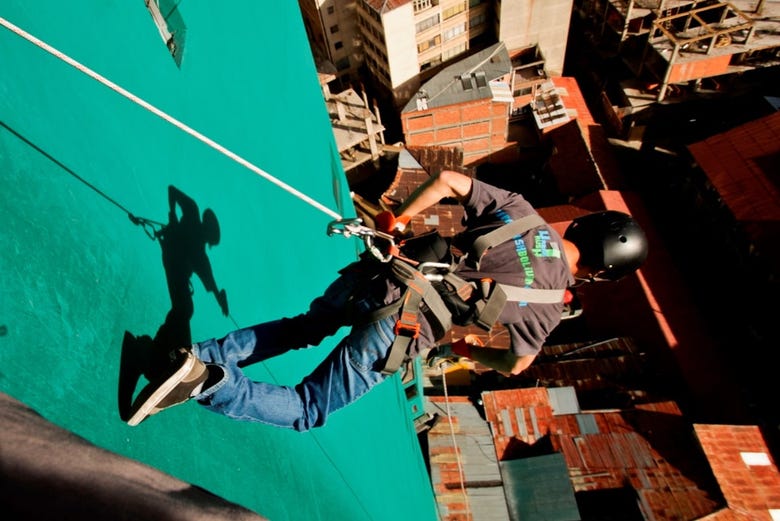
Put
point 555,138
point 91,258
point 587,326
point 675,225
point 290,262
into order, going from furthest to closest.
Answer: point 555,138, point 675,225, point 587,326, point 290,262, point 91,258

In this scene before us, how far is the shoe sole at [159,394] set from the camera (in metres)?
1.50

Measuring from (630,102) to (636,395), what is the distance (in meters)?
12.4

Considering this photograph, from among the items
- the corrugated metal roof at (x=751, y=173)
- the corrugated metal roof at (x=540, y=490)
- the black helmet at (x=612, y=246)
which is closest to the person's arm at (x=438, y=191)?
the black helmet at (x=612, y=246)

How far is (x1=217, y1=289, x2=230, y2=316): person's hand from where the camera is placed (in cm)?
262

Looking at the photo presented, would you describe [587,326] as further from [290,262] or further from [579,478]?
[290,262]

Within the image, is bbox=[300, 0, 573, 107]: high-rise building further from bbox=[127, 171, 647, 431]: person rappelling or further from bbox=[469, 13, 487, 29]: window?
bbox=[127, 171, 647, 431]: person rappelling

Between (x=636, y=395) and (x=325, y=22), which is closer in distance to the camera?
(x=636, y=395)

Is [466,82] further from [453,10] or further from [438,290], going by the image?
Answer: [438,290]

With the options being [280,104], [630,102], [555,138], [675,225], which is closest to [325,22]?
[555,138]

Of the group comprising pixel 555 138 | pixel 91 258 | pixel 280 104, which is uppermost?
pixel 555 138

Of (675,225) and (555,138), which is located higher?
(555,138)

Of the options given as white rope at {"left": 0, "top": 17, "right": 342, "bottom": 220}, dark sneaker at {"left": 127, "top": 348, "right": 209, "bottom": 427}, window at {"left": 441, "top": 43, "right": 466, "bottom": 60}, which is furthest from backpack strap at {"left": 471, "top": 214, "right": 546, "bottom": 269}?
window at {"left": 441, "top": 43, "right": 466, "bottom": 60}

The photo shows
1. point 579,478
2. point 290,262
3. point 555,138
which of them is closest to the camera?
point 290,262

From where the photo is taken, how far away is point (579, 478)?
28.5 ft
